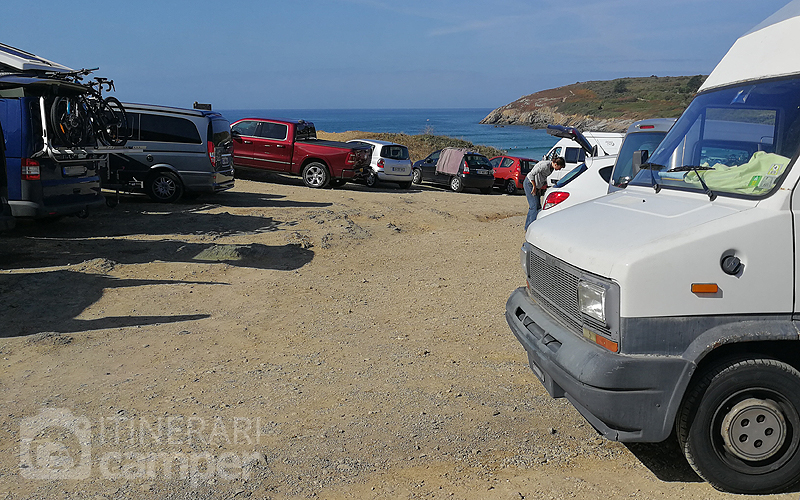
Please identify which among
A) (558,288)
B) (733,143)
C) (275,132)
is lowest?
(558,288)

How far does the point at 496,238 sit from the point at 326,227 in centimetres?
308

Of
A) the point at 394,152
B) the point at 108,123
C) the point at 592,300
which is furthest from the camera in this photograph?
the point at 394,152

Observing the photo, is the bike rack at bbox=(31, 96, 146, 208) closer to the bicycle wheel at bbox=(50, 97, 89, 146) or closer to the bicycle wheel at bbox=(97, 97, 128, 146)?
the bicycle wheel at bbox=(50, 97, 89, 146)

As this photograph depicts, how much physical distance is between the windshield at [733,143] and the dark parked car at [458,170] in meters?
18.7

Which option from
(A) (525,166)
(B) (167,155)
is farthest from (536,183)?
(A) (525,166)

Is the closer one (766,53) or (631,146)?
(766,53)

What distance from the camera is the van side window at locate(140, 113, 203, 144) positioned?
14391 millimetres

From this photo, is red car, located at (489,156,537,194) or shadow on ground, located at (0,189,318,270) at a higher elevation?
red car, located at (489,156,537,194)

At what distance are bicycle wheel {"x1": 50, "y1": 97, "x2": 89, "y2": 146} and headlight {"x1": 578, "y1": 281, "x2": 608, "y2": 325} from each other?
27.9 feet

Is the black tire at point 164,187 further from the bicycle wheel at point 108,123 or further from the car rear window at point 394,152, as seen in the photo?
the car rear window at point 394,152

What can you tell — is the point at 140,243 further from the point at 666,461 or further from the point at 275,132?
the point at 275,132

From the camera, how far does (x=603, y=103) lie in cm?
11444

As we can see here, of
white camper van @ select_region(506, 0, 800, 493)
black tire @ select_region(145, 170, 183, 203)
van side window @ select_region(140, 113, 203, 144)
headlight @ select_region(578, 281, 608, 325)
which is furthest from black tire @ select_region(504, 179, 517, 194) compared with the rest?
headlight @ select_region(578, 281, 608, 325)

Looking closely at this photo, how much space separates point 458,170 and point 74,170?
15257mm
